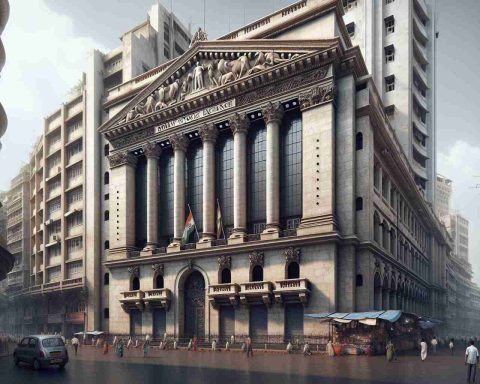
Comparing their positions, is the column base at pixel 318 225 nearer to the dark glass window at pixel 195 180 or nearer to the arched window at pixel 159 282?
→ the dark glass window at pixel 195 180

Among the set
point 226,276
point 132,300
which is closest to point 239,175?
point 226,276

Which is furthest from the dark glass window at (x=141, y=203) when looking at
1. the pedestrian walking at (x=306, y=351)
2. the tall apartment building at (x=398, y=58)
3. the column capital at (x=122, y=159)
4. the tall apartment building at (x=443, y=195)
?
the tall apartment building at (x=443, y=195)

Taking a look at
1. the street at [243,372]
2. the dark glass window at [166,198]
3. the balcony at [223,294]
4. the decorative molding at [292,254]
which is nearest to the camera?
the street at [243,372]

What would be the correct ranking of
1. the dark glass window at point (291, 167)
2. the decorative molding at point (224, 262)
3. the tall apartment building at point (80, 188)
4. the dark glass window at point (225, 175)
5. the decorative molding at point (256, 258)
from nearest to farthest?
the decorative molding at point (256, 258) < the dark glass window at point (291, 167) < the decorative molding at point (224, 262) < the dark glass window at point (225, 175) < the tall apartment building at point (80, 188)

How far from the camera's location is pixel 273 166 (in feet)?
150

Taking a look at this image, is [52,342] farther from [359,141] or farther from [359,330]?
[359,141]

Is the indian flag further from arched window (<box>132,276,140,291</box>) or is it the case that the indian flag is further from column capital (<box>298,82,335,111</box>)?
column capital (<box>298,82,335,111</box>)

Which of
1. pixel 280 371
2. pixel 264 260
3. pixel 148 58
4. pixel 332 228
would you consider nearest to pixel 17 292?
pixel 148 58

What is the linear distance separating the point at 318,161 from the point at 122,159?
2732 cm

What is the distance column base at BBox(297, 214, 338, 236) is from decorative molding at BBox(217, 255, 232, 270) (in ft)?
27.0

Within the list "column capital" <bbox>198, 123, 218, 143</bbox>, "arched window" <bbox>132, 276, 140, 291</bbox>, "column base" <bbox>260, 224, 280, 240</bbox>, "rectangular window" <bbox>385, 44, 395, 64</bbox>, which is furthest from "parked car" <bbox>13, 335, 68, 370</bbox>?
"rectangular window" <bbox>385, 44, 395, 64</bbox>

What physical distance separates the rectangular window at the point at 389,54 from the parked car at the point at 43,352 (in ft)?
222

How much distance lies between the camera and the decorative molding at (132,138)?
57312 millimetres

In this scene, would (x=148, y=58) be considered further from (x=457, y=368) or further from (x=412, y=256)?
(x=457, y=368)
